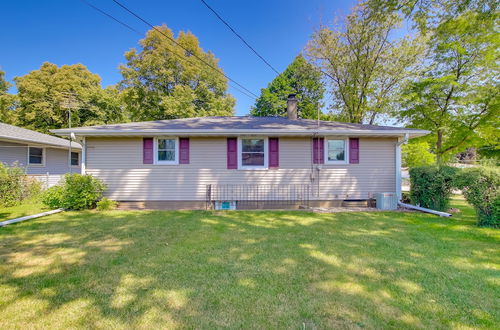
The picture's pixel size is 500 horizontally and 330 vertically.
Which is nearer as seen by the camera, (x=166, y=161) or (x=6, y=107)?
(x=166, y=161)

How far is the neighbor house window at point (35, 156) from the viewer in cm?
1166

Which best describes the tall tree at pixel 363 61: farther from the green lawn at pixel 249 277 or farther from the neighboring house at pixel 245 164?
the green lawn at pixel 249 277

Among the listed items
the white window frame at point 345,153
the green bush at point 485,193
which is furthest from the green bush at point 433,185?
the white window frame at point 345,153

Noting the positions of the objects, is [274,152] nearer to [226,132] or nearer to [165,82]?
[226,132]

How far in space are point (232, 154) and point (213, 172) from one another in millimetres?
914

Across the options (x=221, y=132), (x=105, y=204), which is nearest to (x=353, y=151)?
(x=221, y=132)

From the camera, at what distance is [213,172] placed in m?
7.58

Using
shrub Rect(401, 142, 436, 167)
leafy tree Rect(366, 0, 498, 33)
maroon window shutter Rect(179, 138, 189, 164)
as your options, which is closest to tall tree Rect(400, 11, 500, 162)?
shrub Rect(401, 142, 436, 167)

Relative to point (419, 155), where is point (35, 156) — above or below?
below

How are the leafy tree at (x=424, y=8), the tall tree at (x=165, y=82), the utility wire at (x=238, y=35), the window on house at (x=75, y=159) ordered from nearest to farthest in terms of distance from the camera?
1. the leafy tree at (x=424, y=8)
2. the utility wire at (x=238, y=35)
3. the window on house at (x=75, y=159)
4. the tall tree at (x=165, y=82)

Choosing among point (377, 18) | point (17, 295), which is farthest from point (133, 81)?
point (17, 295)

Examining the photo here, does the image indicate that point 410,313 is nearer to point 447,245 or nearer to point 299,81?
point 447,245

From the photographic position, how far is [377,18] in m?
7.58

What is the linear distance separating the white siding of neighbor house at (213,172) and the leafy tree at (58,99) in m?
16.1
